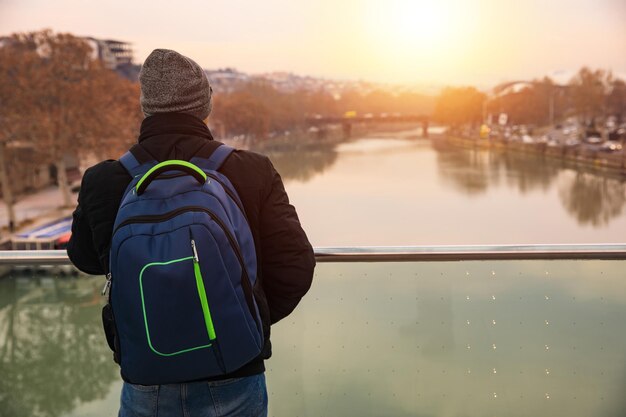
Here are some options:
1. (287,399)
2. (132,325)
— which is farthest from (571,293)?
(132,325)

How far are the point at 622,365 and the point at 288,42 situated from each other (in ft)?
104

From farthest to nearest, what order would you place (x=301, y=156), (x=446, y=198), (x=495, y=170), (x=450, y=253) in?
(x=301, y=156) < (x=495, y=170) < (x=446, y=198) < (x=450, y=253)

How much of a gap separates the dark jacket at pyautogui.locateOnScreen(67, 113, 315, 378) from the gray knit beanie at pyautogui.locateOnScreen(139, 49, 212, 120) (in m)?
0.01

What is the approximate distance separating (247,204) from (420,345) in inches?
23.0

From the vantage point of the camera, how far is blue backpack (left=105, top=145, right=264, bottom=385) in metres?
0.57

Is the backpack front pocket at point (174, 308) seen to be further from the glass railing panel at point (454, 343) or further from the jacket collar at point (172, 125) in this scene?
the glass railing panel at point (454, 343)

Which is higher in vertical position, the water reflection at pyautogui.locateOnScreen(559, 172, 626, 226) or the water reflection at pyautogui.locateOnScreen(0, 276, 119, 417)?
the water reflection at pyautogui.locateOnScreen(0, 276, 119, 417)

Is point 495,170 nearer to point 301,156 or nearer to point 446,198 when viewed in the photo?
point 446,198

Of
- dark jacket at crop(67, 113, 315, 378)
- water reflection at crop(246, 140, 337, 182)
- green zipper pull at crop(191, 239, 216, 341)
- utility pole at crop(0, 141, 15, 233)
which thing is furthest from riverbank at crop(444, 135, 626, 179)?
green zipper pull at crop(191, 239, 216, 341)

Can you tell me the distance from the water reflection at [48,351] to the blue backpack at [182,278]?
1.81 feet

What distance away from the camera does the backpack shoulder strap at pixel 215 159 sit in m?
0.63

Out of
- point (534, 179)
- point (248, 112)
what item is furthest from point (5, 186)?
point (534, 179)

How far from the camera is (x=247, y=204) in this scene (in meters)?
0.65

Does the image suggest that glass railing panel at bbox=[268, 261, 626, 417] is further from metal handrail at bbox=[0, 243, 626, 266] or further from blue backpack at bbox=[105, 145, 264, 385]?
blue backpack at bbox=[105, 145, 264, 385]
